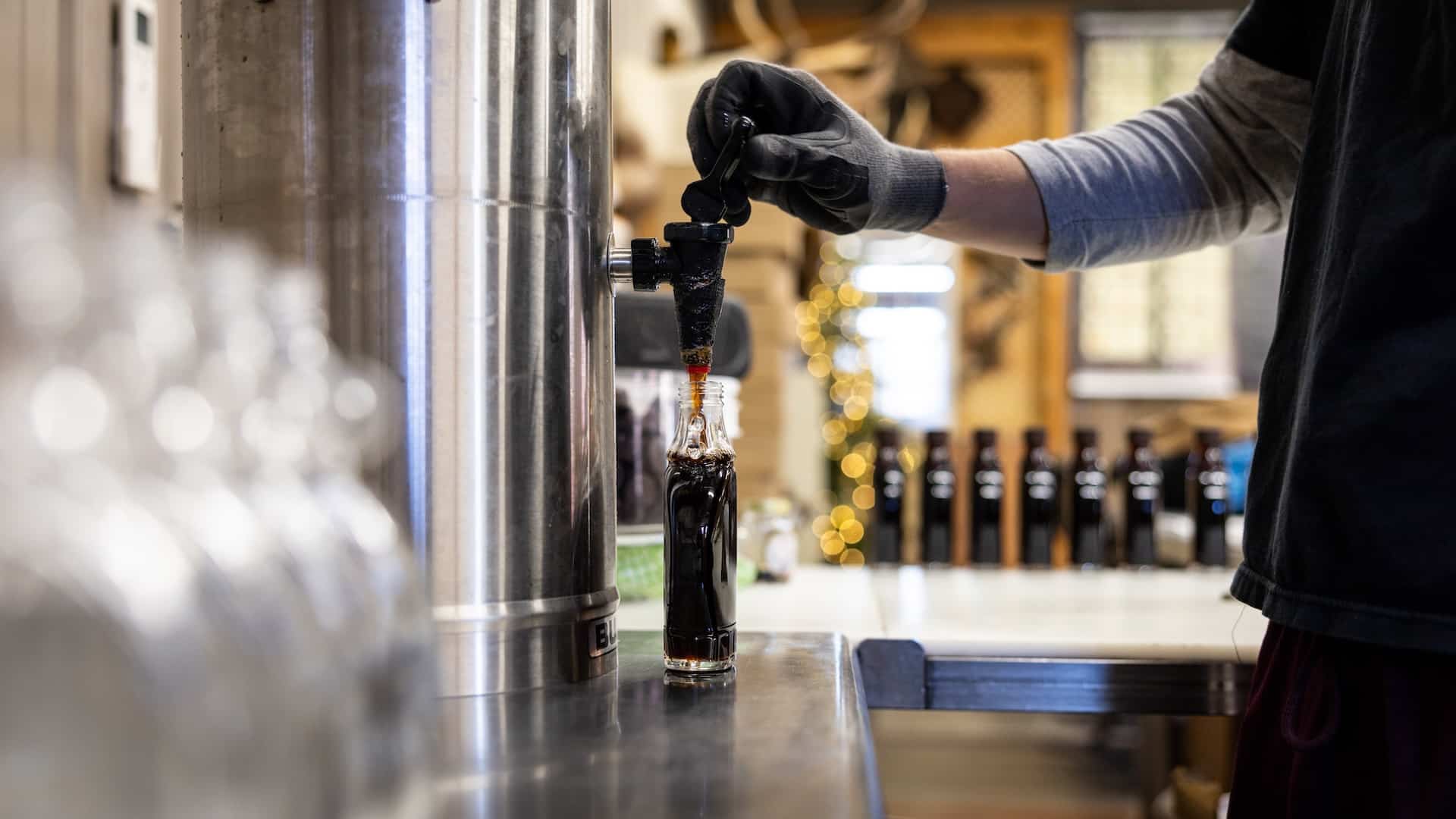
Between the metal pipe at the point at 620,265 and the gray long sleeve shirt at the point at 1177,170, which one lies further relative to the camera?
the gray long sleeve shirt at the point at 1177,170

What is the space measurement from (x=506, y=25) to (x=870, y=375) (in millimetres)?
4300

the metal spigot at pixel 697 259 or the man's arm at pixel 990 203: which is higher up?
the man's arm at pixel 990 203

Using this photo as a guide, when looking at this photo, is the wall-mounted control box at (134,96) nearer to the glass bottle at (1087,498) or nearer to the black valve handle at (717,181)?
the black valve handle at (717,181)

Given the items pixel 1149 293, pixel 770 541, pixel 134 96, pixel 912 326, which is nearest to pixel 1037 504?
pixel 770 541

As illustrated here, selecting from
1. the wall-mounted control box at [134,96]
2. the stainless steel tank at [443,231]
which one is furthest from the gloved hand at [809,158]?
the wall-mounted control box at [134,96]

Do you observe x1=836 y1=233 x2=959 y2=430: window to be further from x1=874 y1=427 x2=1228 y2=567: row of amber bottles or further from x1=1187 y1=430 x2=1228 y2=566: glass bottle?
x1=1187 y1=430 x2=1228 y2=566: glass bottle

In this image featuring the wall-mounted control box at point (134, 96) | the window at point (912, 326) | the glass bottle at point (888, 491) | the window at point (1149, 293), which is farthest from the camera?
the window at point (912, 326)

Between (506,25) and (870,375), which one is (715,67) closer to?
(870,375)

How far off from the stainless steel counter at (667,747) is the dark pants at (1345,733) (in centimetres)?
33

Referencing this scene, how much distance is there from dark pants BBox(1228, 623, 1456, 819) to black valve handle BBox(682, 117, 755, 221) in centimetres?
54

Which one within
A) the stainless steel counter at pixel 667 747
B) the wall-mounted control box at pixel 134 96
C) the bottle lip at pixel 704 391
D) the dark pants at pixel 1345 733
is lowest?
the dark pants at pixel 1345 733

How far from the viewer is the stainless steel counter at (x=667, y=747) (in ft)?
1.68

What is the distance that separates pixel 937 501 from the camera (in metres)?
2.17

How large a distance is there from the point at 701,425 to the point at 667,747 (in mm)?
276
